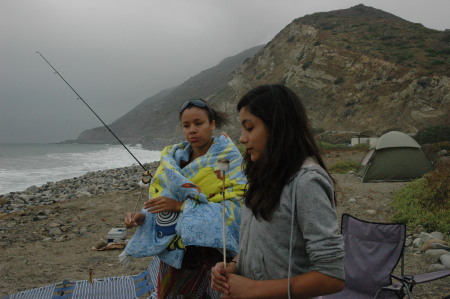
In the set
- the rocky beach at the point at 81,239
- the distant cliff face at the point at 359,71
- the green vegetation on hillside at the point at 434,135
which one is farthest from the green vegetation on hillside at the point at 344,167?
the distant cliff face at the point at 359,71

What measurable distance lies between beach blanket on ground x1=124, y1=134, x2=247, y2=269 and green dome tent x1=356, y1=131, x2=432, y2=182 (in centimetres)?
980

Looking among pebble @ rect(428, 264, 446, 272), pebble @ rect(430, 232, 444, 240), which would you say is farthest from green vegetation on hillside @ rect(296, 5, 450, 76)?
pebble @ rect(428, 264, 446, 272)

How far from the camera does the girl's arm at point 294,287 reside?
1.22m

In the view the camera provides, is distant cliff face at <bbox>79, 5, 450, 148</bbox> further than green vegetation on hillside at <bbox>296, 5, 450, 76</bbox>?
No

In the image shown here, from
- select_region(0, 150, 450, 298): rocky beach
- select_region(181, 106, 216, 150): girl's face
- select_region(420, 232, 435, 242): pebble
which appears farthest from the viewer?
select_region(420, 232, 435, 242): pebble

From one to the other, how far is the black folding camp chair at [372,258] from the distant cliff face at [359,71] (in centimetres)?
1794

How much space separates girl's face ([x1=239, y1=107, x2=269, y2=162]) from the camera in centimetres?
136

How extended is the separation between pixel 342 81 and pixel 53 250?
99.4 feet

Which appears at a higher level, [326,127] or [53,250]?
[53,250]

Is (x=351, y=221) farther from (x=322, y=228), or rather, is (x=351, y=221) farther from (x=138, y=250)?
(x=322, y=228)

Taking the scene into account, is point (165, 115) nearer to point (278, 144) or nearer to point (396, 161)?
point (396, 161)

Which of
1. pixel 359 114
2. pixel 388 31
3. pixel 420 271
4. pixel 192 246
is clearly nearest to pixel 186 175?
pixel 192 246

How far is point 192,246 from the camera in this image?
90.2 inches

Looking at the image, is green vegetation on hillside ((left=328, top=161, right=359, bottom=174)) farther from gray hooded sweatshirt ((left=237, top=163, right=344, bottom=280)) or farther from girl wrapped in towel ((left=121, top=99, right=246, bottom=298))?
gray hooded sweatshirt ((left=237, top=163, right=344, bottom=280))
